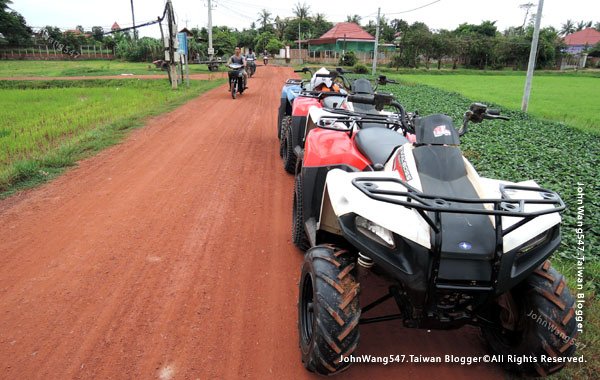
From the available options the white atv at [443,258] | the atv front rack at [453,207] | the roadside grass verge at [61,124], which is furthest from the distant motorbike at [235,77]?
the atv front rack at [453,207]

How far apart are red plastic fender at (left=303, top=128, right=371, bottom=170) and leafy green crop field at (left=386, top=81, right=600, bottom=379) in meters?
1.97

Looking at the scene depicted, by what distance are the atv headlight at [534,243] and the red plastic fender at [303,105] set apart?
172 inches

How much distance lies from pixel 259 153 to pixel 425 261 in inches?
234

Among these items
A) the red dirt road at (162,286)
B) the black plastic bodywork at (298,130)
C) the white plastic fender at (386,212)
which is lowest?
the red dirt road at (162,286)

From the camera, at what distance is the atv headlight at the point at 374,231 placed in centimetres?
215

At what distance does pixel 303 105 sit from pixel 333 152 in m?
2.87

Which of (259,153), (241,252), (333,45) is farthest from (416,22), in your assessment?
(241,252)

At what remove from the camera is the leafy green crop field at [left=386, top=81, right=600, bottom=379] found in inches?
123

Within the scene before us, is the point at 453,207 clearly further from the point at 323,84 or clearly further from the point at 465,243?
the point at 323,84

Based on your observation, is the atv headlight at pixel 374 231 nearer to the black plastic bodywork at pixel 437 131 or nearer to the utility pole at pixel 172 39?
Answer: the black plastic bodywork at pixel 437 131

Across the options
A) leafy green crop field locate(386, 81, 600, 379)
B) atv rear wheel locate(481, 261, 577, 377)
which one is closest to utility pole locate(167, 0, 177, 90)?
leafy green crop field locate(386, 81, 600, 379)

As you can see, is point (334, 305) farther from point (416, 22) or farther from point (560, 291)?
point (416, 22)

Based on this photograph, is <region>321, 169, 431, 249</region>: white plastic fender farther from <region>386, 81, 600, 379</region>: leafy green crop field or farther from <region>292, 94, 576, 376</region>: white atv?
<region>386, 81, 600, 379</region>: leafy green crop field

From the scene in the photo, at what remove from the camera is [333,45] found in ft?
185
